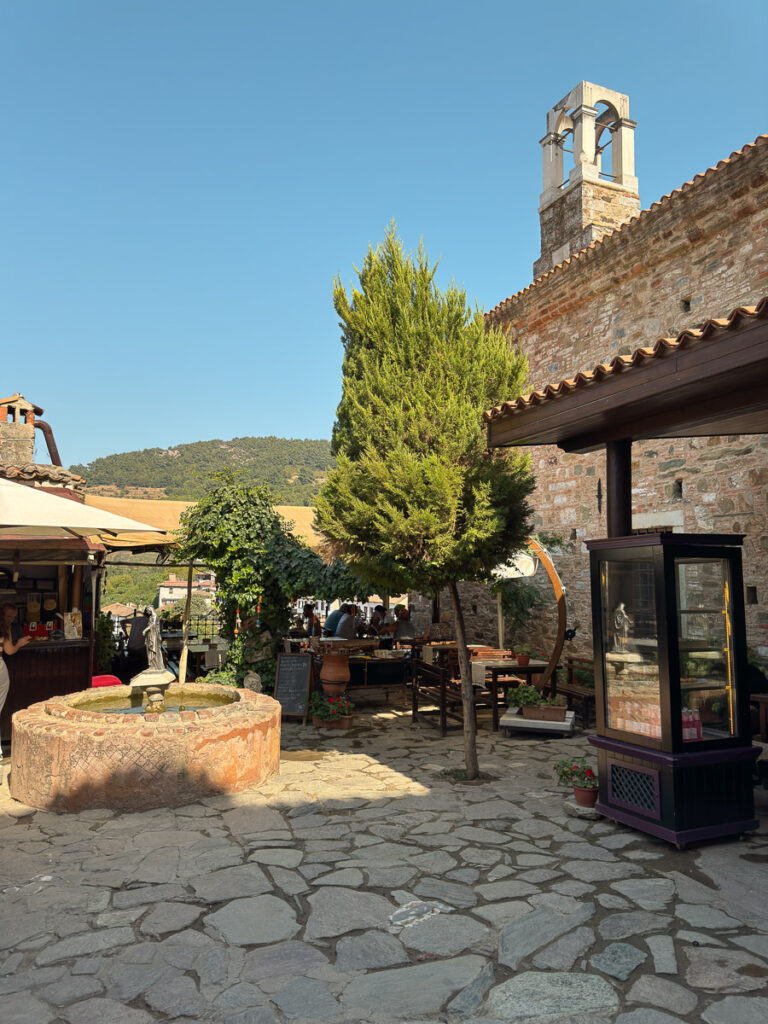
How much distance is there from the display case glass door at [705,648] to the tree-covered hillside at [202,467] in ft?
119

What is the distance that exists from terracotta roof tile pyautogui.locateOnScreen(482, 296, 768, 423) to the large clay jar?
4.38 meters

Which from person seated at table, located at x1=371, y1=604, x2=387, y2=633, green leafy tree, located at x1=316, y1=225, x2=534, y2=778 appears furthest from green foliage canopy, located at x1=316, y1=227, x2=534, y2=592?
person seated at table, located at x1=371, y1=604, x2=387, y2=633

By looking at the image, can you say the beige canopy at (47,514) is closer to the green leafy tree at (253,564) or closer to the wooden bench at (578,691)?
the green leafy tree at (253,564)

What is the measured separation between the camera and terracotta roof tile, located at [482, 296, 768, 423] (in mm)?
3475

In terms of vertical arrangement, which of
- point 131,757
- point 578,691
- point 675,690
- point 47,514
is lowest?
point 578,691

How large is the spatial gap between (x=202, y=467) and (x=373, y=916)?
54252 millimetres

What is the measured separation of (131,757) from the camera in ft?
16.5

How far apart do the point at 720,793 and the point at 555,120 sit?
1422 centimetres

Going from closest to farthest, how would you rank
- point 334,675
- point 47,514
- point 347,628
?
1. point 47,514
2. point 334,675
3. point 347,628

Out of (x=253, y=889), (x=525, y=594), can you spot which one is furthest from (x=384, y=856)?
(x=525, y=594)

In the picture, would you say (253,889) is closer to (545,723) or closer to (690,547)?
(690,547)

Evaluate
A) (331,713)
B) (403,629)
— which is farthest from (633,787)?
(403,629)

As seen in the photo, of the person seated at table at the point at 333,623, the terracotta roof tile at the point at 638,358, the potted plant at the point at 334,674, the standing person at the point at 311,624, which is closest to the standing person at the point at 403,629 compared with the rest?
the person seated at table at the point at 333,623

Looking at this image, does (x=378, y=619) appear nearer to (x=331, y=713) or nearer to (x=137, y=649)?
(x=137, y=649)
